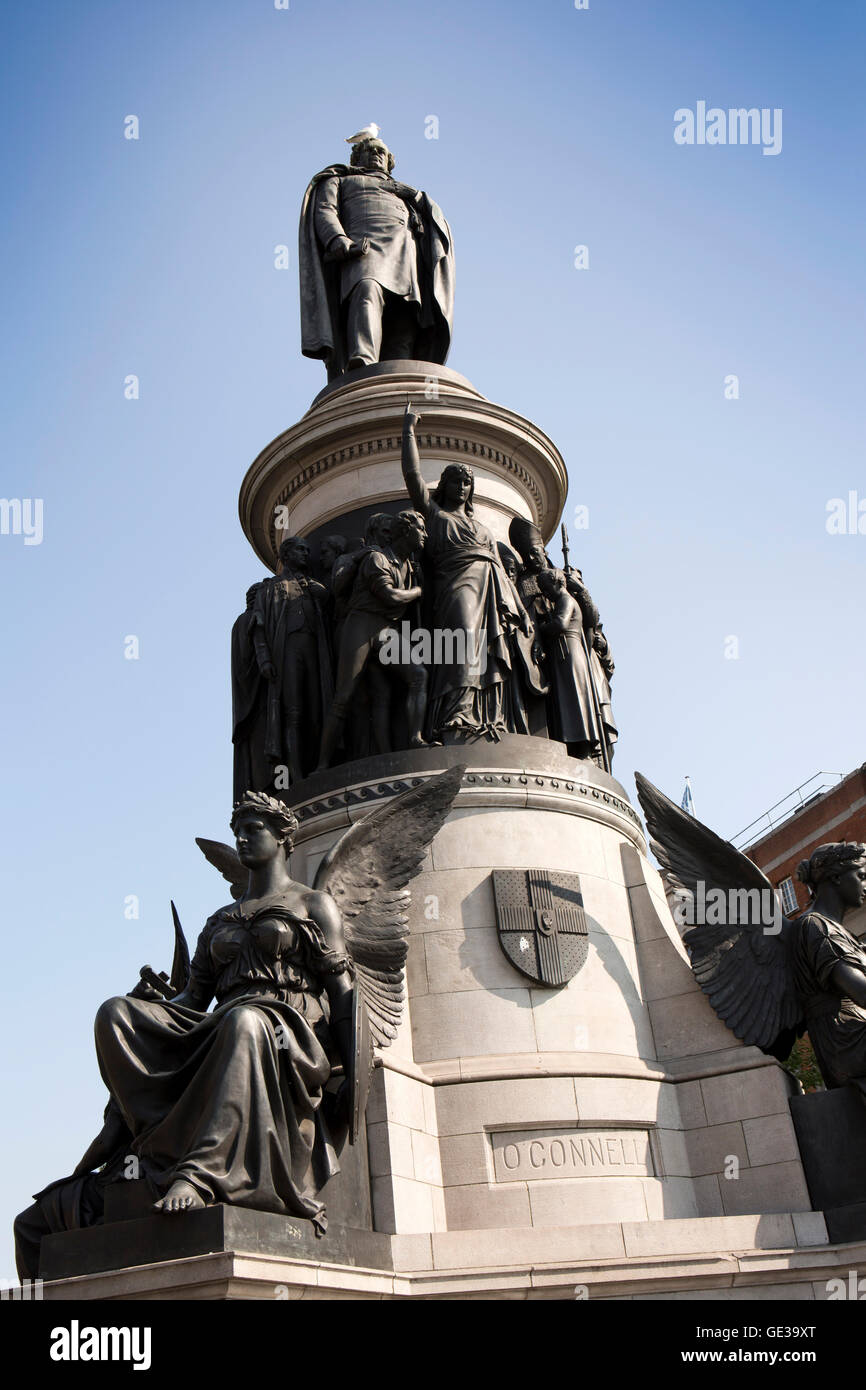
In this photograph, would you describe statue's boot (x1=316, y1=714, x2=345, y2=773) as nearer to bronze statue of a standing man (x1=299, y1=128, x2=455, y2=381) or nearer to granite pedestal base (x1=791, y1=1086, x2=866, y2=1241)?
granite pedestal base (x1=791, y1=1086, x2=866, y2=1241)

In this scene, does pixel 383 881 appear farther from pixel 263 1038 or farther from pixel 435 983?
pixel 263 1038

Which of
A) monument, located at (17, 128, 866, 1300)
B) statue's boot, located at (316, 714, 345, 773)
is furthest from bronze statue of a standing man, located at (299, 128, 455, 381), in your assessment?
statue's boot, located at (316, 714, 345, 773)

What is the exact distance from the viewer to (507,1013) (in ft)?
36.9

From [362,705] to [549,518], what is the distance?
478 cm

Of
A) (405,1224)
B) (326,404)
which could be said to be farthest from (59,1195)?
(326,404)

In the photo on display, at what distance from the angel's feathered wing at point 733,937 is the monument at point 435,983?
3cm

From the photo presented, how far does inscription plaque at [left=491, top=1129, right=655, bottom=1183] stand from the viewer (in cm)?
1034

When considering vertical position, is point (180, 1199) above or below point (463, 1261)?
above

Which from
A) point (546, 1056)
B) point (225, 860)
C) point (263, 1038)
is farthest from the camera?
point (225, 860)

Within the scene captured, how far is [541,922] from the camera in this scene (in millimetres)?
11719

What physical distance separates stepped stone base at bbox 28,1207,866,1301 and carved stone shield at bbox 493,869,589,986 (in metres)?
2.59

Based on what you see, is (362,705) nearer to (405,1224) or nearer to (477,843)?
(477,843)

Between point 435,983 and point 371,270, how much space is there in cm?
1098

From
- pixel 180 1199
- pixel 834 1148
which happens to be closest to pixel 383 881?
pixel 180 1199
